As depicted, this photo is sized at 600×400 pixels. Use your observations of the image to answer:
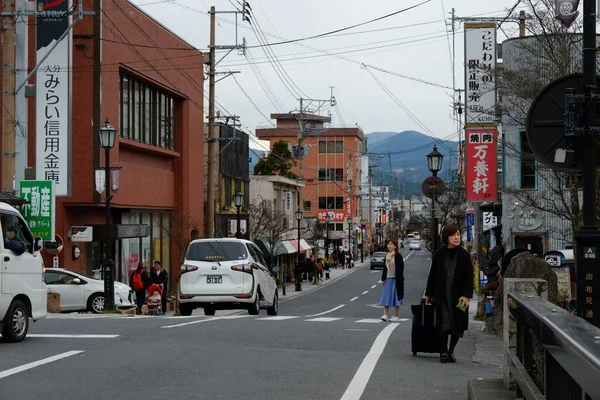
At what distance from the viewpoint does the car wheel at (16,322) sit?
12.4 m

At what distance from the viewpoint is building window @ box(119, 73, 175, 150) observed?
37.2m

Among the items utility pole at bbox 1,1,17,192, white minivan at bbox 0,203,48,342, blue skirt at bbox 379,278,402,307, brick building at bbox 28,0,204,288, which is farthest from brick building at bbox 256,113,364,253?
white minivan at bbox 0,203,48,342

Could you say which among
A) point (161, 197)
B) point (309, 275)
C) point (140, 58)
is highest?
point (140, 58)

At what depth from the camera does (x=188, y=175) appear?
4516cm

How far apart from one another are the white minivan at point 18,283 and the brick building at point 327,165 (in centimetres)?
9205

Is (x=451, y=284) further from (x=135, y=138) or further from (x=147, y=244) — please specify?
(x=147, y=244)

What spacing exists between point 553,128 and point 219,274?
13.6m

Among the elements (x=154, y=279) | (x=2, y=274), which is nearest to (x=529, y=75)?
(x=2, y=274)

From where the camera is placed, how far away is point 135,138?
3838cm

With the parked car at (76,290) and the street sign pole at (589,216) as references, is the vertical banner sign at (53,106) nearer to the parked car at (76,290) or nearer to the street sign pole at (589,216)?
the parked car at (76,290)

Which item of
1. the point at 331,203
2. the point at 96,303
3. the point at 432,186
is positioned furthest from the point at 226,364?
the point at 331,203

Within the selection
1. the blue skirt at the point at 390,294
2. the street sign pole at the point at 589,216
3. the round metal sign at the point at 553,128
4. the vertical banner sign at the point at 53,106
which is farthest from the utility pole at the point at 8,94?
the street sign pole at the point at 589,216

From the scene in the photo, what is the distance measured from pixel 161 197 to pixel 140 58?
24.5 feet

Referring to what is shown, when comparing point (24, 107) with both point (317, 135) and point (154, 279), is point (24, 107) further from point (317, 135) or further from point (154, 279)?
point (317, 135)
